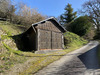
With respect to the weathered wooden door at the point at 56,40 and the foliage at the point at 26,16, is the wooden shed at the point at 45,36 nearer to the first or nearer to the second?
the weathered wooden door at the point at 56,40

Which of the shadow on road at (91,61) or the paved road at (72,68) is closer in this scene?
the paved road at (72,68)

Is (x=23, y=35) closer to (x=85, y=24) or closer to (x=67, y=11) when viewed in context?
(x=85, y=24)

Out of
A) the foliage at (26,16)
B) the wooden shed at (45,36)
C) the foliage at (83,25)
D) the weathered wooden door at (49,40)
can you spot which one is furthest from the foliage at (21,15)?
the foliage at (83,25)

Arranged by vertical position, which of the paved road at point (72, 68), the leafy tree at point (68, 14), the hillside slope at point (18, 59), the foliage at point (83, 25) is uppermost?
the leafy tree at point (68, 14)

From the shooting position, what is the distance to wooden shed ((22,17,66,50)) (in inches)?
418

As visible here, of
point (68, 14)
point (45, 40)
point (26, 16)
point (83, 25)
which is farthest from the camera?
point (68, 14)

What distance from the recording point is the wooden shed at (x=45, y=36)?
1061cm

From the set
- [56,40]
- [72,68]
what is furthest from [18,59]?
[56,40]

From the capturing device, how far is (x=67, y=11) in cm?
3278

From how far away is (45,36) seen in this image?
11375 millimetres

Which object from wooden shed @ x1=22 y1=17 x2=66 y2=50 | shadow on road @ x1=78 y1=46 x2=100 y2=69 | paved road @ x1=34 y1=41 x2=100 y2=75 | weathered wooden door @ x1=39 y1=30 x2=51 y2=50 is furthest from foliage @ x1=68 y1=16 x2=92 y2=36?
paved road @ x1=34 y1=41 x2=100 y2=75

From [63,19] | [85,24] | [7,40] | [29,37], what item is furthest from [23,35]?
[63,19]

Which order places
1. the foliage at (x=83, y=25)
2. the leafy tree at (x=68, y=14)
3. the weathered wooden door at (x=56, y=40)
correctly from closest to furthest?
the weathered wooden door at (x=56, y=40), the foliage at (x=83, y=25), the leafy tree at (x=68, y=14)

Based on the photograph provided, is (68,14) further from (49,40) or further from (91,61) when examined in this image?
(91,61)
